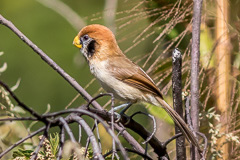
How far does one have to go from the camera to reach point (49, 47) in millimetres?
7426

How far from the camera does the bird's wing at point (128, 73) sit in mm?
2475

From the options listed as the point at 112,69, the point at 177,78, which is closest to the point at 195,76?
the point at 177,78

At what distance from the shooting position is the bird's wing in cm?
247

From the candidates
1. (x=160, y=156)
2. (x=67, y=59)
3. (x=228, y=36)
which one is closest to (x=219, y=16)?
(x=228, y=36)

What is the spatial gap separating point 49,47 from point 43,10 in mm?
972

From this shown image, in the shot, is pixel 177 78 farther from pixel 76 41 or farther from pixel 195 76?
pixel 76 41

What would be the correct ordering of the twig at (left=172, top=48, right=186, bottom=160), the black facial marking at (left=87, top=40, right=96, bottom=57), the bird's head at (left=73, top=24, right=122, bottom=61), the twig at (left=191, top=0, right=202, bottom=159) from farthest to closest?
1. the black facial marking at (left=87, top=40, right=96, bottom=57)
2. the bird's head at (left=73, top=24, right=122, bottom=61)
3. the twig at (left=191, top=0, right=202, bottom=159)
4. the twig at (left=172, top=48, right=186, bottom=160)

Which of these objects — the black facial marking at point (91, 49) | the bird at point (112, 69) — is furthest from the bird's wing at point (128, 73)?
the black facial marking at point (91, 49)

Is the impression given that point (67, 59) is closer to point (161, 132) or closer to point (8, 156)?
point (161, 132)

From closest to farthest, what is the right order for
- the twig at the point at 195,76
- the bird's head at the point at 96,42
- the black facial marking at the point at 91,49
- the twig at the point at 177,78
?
the twig at the point at 177,78
the twig at the point at 195,76
the bird's head at the point at 96,42
the black facial marking at the point at 91,49

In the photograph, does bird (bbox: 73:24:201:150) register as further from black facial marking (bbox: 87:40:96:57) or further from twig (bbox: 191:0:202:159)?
twig (bbox: 191:0:202:159)

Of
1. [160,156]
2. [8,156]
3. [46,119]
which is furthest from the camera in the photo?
[8,156]

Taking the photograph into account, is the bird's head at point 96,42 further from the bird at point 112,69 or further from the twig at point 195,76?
the twig at point 195,76

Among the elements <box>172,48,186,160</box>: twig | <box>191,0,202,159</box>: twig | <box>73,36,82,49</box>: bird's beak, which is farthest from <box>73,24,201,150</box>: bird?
<box>172,48,186,160</box>: twig
